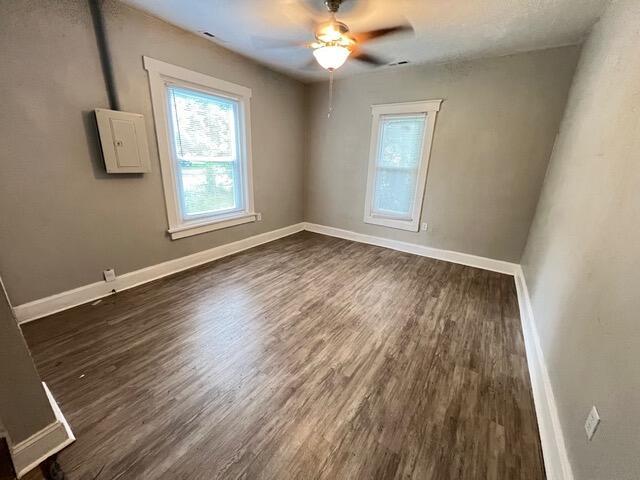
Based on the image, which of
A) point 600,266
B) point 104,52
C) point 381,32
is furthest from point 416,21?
point 104,52

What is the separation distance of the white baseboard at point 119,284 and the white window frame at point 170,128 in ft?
1.05

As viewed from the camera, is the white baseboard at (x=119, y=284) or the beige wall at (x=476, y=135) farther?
the beige wall at (x=476, y=135)

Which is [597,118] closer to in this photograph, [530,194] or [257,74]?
[530,194]

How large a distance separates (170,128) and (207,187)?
773 millimetres

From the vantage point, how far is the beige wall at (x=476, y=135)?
288 cm

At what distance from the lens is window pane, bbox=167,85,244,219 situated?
286 cm

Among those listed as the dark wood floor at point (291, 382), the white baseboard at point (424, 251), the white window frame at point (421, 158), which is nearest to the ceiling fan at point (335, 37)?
the white window frame at point (421, 158)

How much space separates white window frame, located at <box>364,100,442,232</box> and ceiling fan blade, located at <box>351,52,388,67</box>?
1.86ft

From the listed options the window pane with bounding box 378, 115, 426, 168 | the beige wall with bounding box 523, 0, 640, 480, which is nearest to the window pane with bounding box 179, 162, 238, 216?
the window pane with bounding box 378, 115, 426, 168

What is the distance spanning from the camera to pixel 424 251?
12.9 feet

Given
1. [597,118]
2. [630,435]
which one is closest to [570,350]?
[630,435]

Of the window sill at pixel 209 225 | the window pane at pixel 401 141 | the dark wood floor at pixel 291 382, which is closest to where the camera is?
the dark wood floor at pixel 291 382

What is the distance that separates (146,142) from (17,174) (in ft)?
3.06

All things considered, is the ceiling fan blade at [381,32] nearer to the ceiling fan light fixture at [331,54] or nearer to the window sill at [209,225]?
the ceiling fan light fixture at [331,54]
